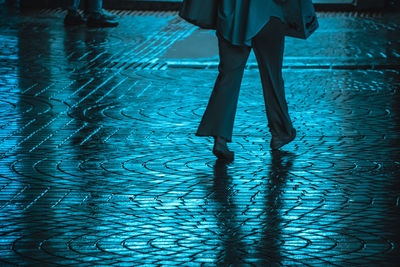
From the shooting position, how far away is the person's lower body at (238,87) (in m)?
5.25

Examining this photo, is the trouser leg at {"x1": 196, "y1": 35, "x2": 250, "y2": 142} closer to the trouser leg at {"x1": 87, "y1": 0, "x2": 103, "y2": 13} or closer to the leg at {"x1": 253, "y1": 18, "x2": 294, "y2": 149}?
the leg at {"x1": 253, "y1": 18, "x2": 294, "y2": 149}

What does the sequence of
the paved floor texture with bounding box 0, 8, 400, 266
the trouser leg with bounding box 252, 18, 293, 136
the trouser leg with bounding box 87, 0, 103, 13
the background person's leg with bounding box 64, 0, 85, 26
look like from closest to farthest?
the paved floor texture with bounding box 0, 8, 400, 266 < the trouser leg with bounding box 252, 18, 293, 136 < the trouser leg with bounding box 87, 0, 103, 13 < the background person's leg with bounding box 64, 0, 85, 26

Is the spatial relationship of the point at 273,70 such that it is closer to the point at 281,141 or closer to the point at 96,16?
the point at 281,141

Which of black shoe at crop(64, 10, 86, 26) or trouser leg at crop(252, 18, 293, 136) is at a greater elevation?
trouser leg at crop(252, 18, 293, 136)

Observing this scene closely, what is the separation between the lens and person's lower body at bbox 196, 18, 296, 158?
525cm

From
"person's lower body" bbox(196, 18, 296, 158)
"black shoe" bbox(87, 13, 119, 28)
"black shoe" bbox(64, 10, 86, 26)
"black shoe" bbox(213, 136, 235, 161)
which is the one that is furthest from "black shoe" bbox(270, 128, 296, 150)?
"black shoe" bbox(64, 10, 86, 26)

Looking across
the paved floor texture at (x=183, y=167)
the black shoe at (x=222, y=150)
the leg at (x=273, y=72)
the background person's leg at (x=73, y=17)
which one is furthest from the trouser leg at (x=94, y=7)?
the black shoe at (x=222, y=150)

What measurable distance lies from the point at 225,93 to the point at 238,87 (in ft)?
0.34

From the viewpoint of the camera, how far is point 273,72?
5496 mm

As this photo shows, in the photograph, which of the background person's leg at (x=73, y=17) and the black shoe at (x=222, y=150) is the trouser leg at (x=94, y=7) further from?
the black shoe at (x=222, y=150)

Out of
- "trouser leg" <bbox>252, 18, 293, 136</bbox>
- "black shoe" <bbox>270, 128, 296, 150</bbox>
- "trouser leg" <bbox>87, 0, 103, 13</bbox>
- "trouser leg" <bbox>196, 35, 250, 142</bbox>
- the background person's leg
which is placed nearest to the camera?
"trouser leg" <bbox>196, 35, 250, 142</bbox>

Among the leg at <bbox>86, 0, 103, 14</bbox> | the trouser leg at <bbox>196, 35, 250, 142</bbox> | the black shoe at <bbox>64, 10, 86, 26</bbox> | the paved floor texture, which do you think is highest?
the trouser leg at <bbox>196, 35, 250, 142</bbox>

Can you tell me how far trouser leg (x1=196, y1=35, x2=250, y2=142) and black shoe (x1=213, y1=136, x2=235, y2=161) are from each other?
0.05 meters

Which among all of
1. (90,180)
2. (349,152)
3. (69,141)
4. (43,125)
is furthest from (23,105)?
(349,152)
